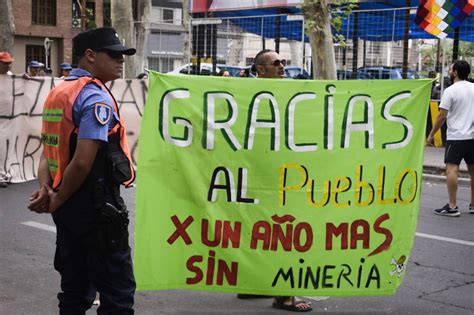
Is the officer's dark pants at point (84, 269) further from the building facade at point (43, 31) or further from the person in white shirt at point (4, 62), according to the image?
the building facade at point (43, 31)

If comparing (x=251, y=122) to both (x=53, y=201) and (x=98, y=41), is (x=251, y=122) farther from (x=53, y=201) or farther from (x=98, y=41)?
(x=53, y=201)

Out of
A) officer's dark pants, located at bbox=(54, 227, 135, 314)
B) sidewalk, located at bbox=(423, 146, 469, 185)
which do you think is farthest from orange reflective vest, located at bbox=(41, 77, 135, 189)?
sidewalk, located at bbox=(423, 146, 469, 185)

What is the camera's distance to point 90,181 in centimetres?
350

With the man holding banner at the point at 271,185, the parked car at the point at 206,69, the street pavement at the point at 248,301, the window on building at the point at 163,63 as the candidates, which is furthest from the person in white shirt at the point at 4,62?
the window on building at the point at 163,63

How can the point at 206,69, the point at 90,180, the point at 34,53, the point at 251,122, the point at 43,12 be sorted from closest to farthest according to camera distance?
the point at 90,180 < the point at 251,122 < the point at 206,69 < the point at 34,53 < the point at 43,12

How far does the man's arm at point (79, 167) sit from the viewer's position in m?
3.38

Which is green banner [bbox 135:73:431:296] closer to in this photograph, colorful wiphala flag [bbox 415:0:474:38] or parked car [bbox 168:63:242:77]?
colorful wiphala flag [bbox 415:0:474:38]

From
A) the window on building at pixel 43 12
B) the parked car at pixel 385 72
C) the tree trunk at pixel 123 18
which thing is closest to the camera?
the parked car at pixel 385 72

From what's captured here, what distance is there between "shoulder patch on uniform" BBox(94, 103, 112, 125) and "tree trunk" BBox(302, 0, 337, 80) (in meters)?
10.7

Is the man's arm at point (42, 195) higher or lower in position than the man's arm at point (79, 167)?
lower

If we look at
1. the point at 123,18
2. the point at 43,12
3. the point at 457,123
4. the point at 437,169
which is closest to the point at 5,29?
the point at 123,18

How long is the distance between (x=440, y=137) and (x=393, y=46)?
397 cm

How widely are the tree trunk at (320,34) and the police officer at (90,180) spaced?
1049 cm

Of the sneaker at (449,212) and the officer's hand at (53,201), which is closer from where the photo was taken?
the officer's hand at (53,201)
